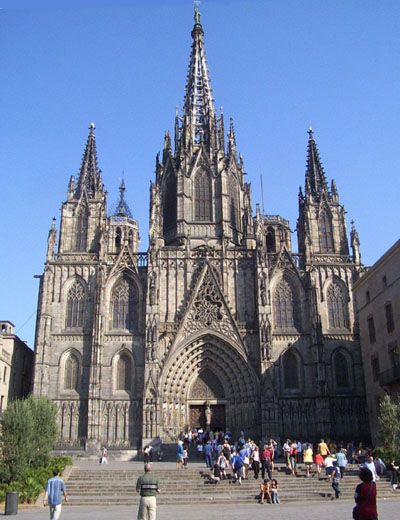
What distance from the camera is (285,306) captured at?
1873 inches

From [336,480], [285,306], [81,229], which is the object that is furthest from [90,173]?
[336,480]

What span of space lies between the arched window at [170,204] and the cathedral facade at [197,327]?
0.43 m

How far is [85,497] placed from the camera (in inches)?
953

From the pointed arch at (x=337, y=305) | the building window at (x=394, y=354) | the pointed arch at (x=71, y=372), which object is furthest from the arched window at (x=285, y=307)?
the pointed arch at (x=71, y=372)

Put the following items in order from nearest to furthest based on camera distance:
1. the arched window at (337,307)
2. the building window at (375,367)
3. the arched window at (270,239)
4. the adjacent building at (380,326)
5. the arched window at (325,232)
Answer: the adjacent building at (380,326)
the building window at (375,367)
the arched window at (337,307)
the arched window at (325,232)
the arched window at (270,239)

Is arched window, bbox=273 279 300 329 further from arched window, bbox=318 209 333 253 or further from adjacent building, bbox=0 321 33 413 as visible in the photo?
adjacent building, bbox=0 321 33 413

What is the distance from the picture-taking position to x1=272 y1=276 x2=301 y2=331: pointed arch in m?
47.0

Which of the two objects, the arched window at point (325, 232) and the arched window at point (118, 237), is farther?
the arched window at point (118, 237)

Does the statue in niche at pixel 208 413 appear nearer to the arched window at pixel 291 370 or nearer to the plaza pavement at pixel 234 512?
the arched window at pixel 291 370

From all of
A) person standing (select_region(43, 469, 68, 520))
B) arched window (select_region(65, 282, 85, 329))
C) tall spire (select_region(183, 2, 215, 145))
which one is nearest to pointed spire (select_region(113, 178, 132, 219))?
tall spire (select_region(183, 2, 215, 145))

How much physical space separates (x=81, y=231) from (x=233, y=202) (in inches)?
569

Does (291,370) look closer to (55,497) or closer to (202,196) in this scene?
(202,196)

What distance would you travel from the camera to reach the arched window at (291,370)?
148 ft

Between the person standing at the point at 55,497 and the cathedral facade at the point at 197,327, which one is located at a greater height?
the cathedral facade at the point at 197,327
